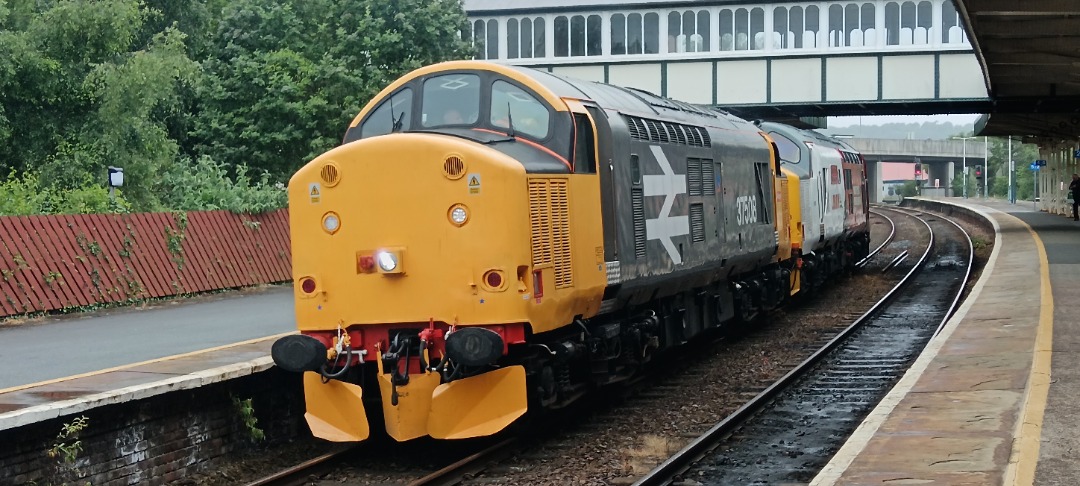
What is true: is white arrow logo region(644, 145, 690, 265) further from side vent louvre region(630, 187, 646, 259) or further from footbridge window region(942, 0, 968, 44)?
footbridge window region(942, 0, 968, 44)

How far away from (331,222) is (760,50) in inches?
1112

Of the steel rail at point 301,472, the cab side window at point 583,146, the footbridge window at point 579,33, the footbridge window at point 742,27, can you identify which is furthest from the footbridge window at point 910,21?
the steel rail at point 301,472

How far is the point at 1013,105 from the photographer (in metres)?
32.0

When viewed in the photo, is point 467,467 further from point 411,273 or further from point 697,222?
point 697,222

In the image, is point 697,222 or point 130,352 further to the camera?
point 697,222

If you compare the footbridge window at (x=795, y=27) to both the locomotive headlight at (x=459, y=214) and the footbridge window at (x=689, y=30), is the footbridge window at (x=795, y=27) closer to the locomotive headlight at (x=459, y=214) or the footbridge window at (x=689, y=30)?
the footbridge window at (x=689, y=30)

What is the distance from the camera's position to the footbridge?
32156 millimetres

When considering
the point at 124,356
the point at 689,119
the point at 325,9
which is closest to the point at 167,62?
the point at 325,9

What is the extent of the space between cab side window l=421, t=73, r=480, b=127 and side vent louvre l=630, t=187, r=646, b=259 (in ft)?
5.96

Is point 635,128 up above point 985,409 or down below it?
above

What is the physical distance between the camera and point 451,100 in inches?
410

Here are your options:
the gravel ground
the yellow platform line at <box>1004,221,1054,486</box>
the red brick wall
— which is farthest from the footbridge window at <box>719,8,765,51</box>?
the yellow platform line at <box>1004,221,1054,486</box>

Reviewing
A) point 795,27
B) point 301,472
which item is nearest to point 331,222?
point 301,472

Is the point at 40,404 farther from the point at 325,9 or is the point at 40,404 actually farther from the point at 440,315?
the point at 325,9
